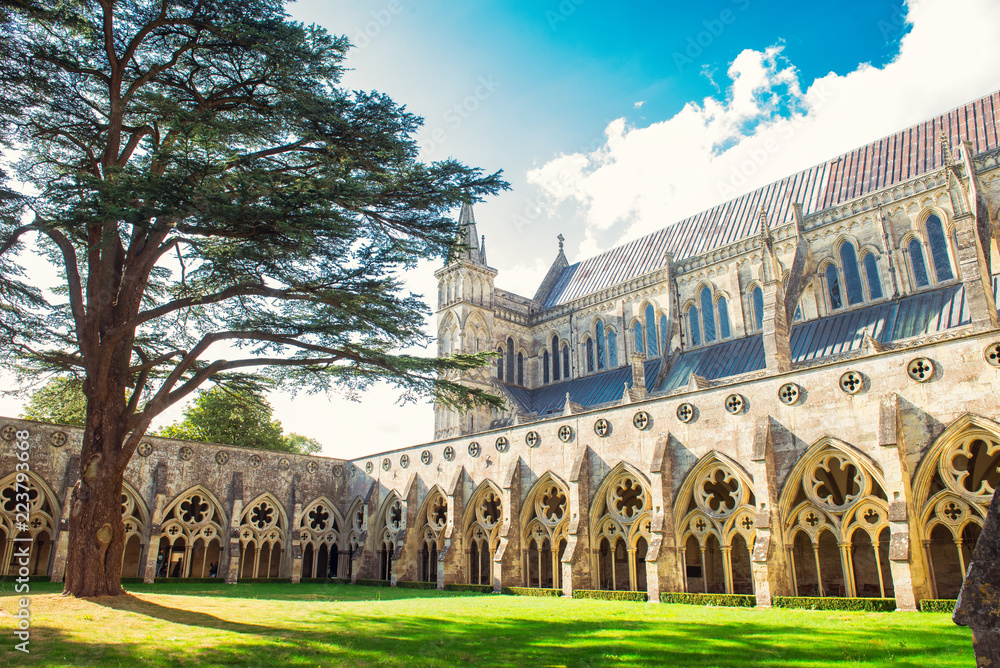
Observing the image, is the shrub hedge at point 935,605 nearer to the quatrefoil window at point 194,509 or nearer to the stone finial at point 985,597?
the stone finial at point 985,597

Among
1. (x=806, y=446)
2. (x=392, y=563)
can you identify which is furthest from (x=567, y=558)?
(x=392, y=563)

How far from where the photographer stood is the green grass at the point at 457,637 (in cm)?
708

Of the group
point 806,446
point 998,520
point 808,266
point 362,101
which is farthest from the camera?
point 808,266

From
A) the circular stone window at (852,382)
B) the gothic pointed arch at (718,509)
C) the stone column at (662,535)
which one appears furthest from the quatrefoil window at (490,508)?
the circular stone window at (852,382)

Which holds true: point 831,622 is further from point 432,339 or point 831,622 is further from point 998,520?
point 432,339

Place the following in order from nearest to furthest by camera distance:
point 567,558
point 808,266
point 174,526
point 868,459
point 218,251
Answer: point 218,251 → point 868,459 → point 567,558 → point 174,526 → point 808,266

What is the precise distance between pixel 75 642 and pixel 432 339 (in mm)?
8683

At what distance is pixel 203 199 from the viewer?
10750mm

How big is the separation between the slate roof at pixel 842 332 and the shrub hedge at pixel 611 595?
1067 centimetres

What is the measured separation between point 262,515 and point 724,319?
20435mm

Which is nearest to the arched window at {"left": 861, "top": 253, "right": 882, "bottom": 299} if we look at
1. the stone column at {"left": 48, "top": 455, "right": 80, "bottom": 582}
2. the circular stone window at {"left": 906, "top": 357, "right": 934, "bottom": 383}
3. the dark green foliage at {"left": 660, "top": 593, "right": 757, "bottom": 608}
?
the circular stone window at {"left": 906, "top": 357, "right": 934, "bottom": 383}

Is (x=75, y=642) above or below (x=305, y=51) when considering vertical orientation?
below

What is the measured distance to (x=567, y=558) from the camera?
1872cm

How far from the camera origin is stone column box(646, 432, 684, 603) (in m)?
16.5
